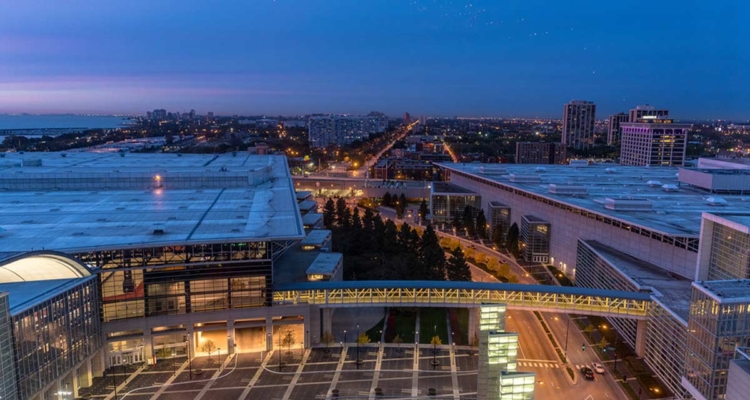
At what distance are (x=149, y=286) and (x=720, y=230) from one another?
35.2m

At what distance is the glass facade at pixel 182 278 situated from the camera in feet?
107

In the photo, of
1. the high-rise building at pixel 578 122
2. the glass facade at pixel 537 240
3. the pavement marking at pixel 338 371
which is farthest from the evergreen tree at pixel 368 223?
the high-rise building at pixel 578 122

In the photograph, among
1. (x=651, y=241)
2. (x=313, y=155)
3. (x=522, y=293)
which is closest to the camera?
(x=522, y=293)

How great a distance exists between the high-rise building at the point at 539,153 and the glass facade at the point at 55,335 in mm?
120862

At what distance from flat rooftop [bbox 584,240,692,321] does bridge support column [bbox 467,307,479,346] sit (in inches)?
418

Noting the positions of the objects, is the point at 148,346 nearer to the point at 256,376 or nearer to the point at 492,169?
the point at 256,376

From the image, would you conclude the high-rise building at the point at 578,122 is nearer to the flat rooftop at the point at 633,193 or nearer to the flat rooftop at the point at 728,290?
the flat rooftop at the point at 633,193

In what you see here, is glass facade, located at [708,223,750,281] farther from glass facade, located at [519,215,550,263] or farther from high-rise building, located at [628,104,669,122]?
high-rise building, located at [628,104,669,122]

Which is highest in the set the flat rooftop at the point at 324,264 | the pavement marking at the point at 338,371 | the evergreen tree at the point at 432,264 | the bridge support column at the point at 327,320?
the flat rooftop at the point at 324,264

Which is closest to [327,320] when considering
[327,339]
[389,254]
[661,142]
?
[327,339]

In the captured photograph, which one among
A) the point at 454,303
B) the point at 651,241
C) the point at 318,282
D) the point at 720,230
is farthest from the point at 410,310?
the point at 720,230

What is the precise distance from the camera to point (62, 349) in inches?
1070

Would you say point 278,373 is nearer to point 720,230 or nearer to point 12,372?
point 12,372

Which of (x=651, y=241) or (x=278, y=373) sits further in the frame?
(x=651, y=241)
